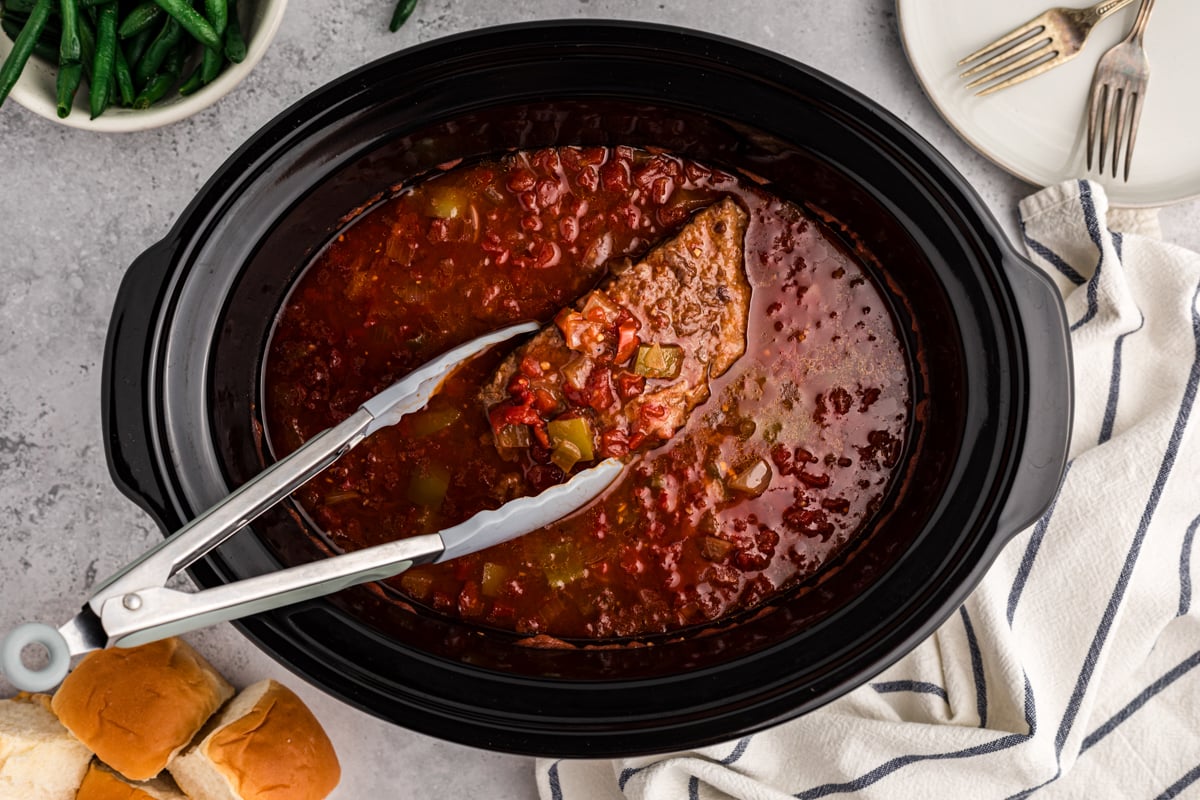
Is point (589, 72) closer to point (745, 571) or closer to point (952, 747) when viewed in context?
point (745, 571)

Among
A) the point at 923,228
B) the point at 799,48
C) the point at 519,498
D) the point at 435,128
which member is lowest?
the point at 519,498

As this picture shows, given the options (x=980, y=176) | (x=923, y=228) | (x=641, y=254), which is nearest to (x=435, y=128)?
(x=641, y=254)

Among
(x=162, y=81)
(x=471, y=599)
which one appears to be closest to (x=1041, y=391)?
(x=471, y=599)

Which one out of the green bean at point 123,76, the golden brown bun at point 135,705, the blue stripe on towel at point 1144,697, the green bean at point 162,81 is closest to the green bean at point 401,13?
the green bean at point 162,81

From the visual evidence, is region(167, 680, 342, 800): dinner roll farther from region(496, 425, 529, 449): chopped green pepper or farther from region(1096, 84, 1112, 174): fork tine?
region(1096, 84, 1112, 174): fork tine

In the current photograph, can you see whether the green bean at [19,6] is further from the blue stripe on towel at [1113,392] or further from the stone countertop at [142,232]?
the blue stripe on towel at [1113,392]

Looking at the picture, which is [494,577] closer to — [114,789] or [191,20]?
[114,789]

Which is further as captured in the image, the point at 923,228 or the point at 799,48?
the point at 799,48

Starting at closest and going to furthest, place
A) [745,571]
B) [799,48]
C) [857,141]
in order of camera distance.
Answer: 1. [857,141]
2. [745,571]
3. [799,48]
